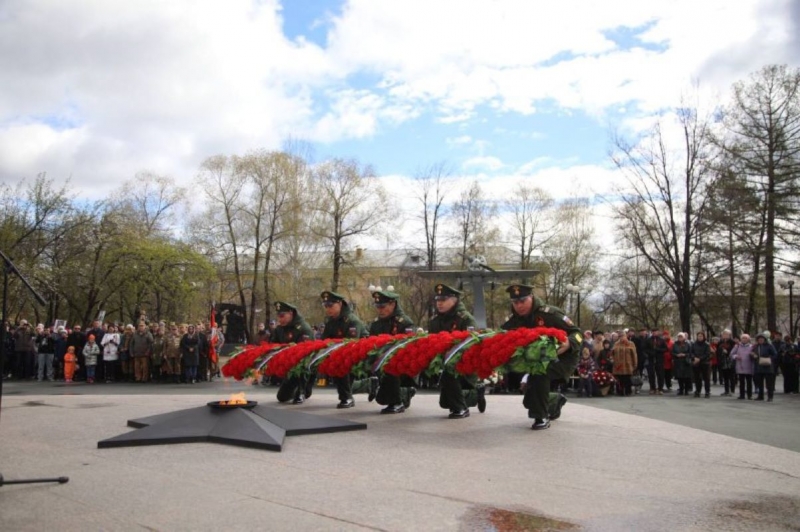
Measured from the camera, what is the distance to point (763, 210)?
96.8 ft

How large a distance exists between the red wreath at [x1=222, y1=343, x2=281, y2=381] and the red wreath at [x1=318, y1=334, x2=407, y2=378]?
145 centimetres

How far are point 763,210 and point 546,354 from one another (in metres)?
26.0

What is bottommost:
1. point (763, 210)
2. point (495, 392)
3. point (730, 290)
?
point (495, 392)

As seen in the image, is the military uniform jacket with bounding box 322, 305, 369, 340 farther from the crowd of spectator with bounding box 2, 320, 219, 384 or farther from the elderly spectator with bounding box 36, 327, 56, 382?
the elderly spectator with bounding box 36, 327, 56, 382

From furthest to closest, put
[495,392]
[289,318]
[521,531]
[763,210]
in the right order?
1. [763,210]
2. [495,392]
3. [289,318]
4. [521,531]

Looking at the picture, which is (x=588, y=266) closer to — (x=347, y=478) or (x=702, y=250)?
(x=702, y=250)

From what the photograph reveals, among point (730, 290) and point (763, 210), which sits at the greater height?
point (763, 210)

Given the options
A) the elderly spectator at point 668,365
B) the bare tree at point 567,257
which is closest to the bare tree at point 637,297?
the bare tree at point 567,257

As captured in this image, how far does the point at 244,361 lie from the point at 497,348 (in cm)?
478

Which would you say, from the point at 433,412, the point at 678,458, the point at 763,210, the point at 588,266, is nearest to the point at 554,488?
the point at 678,458

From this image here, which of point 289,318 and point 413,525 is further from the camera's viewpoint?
point 289,318

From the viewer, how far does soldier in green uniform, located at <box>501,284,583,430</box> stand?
29.5 ft

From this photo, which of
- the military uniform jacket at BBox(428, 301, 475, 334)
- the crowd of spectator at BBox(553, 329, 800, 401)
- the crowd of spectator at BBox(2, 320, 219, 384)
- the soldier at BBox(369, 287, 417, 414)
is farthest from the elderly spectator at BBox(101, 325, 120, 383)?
the military uniform jacket at BBox(428, 301, 475, 334)

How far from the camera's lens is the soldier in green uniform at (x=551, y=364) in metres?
8.98
